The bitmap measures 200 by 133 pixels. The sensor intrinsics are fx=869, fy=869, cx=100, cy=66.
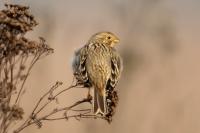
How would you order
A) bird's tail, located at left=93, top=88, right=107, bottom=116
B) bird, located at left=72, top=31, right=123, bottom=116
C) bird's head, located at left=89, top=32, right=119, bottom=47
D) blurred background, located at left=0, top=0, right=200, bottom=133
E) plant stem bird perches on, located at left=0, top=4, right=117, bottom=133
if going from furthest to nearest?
1. bird's head, located at left=89, top=32, right=119, bottom=47
2. blurred background, located at left=0, top=0, right=200, bottom=133
3. bird, located at left=72, top=31, right=123, bottom=116
4. bird's tail, located at left=93, top=88, right=107, bottom=116
5. plant stem bird perches on, located at left=0, top=4, right=117, bottom=133

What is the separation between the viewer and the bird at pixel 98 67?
569 cm

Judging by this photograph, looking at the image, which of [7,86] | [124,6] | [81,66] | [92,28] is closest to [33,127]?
[81,66]

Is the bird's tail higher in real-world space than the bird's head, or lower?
lower

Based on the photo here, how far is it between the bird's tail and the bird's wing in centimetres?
15

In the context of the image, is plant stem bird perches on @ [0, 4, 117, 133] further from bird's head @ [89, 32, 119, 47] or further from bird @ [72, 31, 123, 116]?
bird's head @ [89, 32, 119, 47]

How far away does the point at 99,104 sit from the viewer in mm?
5383

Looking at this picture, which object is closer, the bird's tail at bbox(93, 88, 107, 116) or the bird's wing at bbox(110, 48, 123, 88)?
the bird's tail at bbox(93, 88, 107, 116)

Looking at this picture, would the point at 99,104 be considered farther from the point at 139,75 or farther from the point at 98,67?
the point at 139,75

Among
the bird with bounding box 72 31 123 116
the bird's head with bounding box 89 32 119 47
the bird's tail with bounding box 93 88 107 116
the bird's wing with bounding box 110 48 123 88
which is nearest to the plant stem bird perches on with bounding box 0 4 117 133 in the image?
the bird's tail with bounding box 93 88 107 116

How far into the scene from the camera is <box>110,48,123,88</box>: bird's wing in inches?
228

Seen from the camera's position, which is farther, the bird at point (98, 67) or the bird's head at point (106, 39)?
the bird's head at point (106, 39)

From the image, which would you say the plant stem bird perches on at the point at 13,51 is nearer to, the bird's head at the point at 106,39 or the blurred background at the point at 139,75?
the blurred background at the point at 139,75

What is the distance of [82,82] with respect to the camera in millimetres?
5492

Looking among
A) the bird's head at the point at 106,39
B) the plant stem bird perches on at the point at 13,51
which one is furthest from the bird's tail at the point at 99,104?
the bird's head at the point at 106,39
